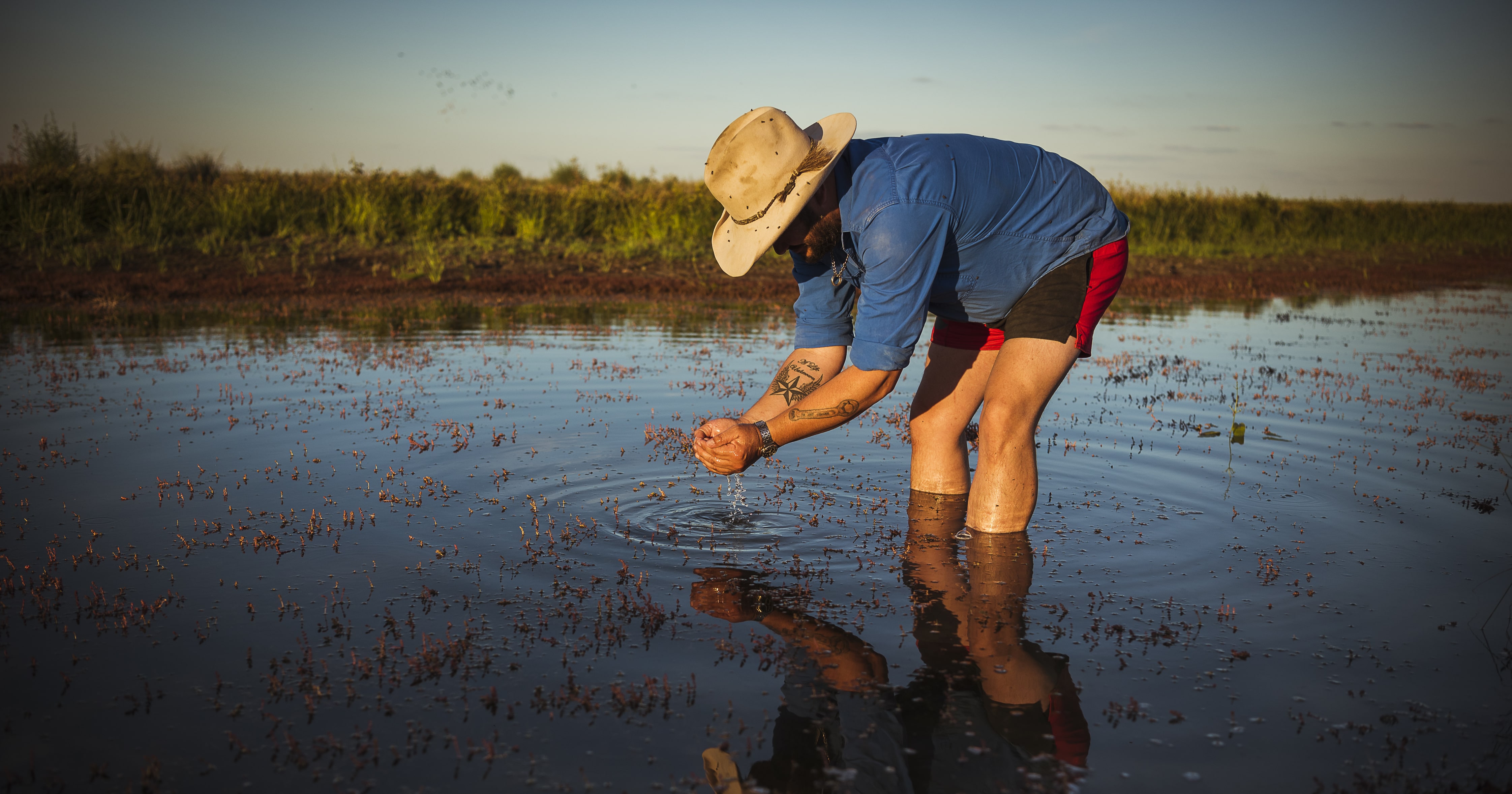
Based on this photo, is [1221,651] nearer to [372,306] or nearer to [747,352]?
[747,352]

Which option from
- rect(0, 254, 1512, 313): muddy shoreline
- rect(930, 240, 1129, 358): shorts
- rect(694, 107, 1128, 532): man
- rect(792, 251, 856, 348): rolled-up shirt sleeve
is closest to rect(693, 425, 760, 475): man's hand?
rect(694, 107, 1128, 532): man

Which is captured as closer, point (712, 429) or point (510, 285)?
point (712, 429)

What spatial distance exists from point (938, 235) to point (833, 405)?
0.80 m

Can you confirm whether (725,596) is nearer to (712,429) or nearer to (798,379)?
(712,429)

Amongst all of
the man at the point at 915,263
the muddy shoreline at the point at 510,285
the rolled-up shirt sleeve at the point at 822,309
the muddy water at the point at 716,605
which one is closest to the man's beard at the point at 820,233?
the man at the point at 915,263

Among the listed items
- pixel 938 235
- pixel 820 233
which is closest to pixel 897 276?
pixel 938 235

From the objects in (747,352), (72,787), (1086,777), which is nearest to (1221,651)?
(1086,777)

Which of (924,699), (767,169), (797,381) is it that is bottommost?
(924,699)

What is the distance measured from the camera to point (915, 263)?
3807 mm

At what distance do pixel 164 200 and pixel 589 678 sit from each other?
21132 millimetres

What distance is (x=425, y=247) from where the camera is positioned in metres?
21.6

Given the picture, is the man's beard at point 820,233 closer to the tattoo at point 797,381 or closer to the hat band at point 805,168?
the hat band at point 805,168

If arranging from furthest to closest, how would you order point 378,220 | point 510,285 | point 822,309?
point 378,220 → point 510,285 → point 822,309

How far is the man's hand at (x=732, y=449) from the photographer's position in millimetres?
4023
